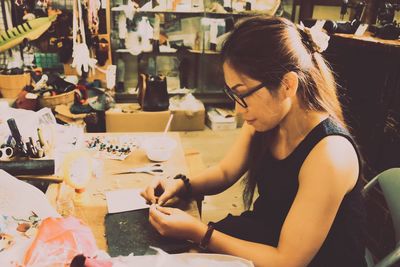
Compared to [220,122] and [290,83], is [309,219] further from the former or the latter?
[220,122]

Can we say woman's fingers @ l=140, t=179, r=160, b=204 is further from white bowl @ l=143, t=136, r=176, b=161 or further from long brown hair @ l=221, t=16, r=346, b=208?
long brown hair @ l=221, t=16, r=346, b=208

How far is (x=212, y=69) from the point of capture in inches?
176

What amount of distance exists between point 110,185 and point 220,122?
2.77 m

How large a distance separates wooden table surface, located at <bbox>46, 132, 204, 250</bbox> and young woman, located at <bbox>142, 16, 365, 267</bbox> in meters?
0.13

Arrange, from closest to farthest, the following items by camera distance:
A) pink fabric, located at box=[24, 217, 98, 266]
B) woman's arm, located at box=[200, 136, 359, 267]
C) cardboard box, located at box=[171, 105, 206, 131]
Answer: pink fabric, located at box=[24, 217, 98, 266] → woman's arm, located at box=[200, 136, 359, 267] → cardboard box, located at box=[171, 105, 206, 131]

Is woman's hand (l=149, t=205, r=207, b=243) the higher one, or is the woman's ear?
the woman's ear

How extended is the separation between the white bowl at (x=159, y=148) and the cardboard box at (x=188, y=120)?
2211 millimetres

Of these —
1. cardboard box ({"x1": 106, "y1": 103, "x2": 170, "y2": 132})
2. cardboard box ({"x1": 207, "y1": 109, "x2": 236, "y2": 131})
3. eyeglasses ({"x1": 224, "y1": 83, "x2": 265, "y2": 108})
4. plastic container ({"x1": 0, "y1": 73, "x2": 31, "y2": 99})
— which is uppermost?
eyeglasses ({"x1": 224, "y1": 83, "x2": 265, "y2": 108})

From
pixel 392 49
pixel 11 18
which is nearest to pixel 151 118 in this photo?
pixel 11 18

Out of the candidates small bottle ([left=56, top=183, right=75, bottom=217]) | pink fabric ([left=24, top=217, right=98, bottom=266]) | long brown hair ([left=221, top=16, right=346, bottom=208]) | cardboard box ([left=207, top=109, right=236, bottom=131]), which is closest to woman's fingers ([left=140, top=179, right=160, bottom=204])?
small bottle ([left=56, top=183, right=75, bottom=217])

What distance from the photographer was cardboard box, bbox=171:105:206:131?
3859 mm

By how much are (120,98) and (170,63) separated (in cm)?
73

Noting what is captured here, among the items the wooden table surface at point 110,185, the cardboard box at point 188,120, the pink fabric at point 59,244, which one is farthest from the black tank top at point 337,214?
the cardboard box at point 188,120

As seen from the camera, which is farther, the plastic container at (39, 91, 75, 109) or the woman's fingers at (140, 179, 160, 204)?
the plastic container at (39, 91, 75, 109)
